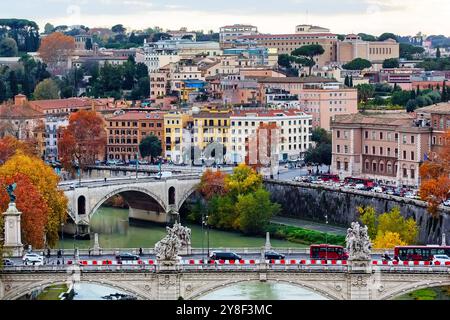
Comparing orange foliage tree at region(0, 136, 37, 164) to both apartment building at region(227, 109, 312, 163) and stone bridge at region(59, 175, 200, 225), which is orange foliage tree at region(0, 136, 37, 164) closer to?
stone bridge at region(59, 175, 200, 225)

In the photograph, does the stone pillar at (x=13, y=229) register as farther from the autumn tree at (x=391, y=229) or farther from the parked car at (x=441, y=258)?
the autumn tree at (x=391, y=229)

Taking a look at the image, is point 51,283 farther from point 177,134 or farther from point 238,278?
point 177,134

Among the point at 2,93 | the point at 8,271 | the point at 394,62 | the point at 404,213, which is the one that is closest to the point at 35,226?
the point at 8,271

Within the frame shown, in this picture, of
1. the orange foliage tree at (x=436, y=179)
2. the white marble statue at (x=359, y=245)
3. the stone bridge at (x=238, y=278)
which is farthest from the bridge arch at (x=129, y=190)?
the white marble statue at (x=359, y=245)

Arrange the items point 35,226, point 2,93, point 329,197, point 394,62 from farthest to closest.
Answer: point 394,62
point 2,93
point 329,197
point 35,226
